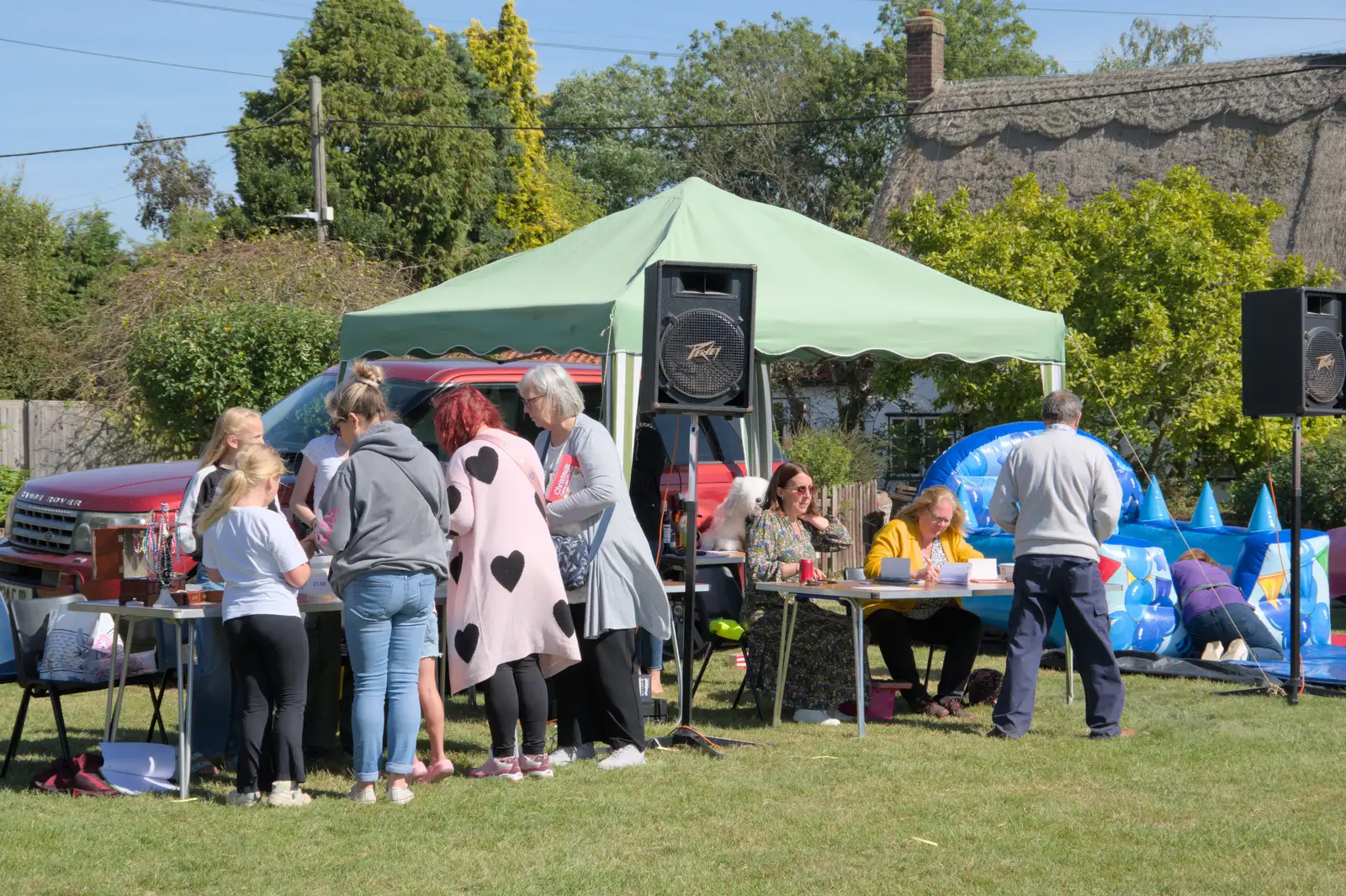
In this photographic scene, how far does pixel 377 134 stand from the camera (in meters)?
29.2

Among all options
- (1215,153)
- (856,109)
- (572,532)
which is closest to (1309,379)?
(572,532)

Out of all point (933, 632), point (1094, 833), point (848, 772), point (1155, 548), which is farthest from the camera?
point (1155, 548)

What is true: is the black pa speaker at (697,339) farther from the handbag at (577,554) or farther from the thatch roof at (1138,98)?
the thatch roof at (1138,98)

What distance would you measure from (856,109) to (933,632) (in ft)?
120

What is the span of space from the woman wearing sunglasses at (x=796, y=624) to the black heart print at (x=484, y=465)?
204cm

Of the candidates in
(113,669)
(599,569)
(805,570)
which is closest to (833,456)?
(805,570)

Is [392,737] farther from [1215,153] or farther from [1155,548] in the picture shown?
[1215,153]

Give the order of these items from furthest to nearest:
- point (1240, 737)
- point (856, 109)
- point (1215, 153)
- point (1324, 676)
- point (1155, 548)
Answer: point (856, 109) → point (1215, 153) → point (1155, 548) → point (1324, 676) → point (1240, 737)

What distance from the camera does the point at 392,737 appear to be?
228 inches

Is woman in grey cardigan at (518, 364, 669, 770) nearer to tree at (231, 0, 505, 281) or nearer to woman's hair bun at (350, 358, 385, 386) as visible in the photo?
woman's hair bun at (350, 358, 385, 386)

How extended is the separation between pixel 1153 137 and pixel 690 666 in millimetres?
18764

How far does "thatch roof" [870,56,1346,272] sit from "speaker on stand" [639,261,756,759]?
635 inches

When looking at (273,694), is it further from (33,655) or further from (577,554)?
(577,554)

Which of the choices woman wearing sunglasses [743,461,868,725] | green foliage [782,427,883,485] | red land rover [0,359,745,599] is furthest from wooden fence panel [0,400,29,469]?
woman wearing sunglasses [743,461,868,725]
